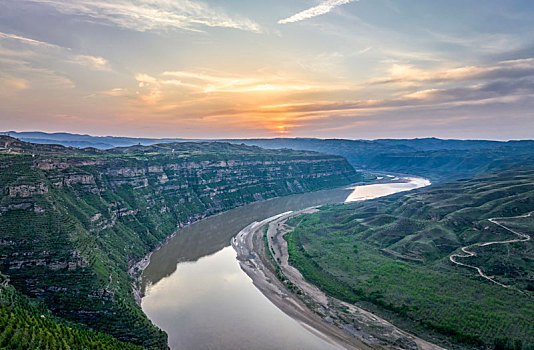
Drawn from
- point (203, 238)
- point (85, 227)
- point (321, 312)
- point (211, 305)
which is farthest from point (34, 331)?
point (203, 238)

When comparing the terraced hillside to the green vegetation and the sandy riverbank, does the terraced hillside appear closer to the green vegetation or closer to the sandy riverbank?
the sandy riverbank

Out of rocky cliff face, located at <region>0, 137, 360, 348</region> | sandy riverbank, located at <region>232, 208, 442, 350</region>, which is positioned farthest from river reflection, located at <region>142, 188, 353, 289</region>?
sandy riverbank, located at <region>232, 208, 442, 350</region>

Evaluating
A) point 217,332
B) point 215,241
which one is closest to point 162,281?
point 217,332

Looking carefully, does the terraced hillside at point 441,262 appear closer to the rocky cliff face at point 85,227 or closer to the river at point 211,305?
the river at point 211,305

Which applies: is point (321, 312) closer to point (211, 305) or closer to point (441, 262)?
point (211, 305)

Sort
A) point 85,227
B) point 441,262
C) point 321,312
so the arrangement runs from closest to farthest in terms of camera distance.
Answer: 1. point 321,312
2. point 85,227
3. point 441,262

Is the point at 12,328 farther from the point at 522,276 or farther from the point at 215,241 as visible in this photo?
the point at 522,276
